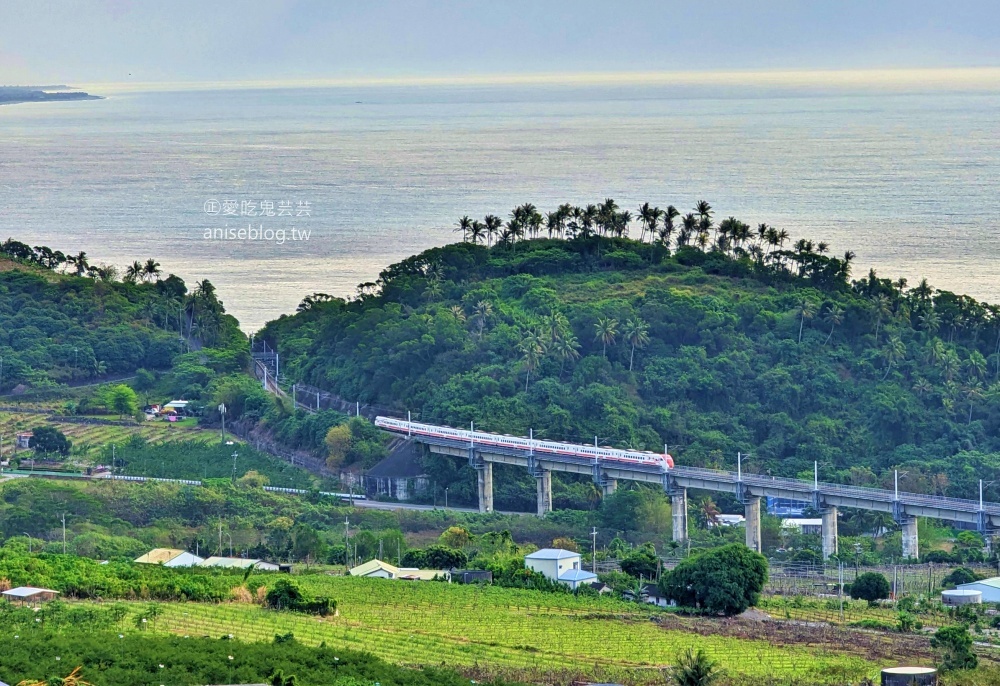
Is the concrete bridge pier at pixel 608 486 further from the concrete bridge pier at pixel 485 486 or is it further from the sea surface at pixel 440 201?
the sea surface at pixel 440 201

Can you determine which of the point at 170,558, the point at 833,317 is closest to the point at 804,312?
the point at 833,317

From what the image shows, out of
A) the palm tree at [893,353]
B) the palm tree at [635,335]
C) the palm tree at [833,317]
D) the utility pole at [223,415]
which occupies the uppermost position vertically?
the palm tree at [833,317]

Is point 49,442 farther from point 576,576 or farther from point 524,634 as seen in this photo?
point 524,634

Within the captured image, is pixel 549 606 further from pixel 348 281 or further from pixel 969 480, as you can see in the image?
pixel 348 281

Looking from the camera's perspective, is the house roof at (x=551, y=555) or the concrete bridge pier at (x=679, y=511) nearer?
the house roof at (x=551, y=555)

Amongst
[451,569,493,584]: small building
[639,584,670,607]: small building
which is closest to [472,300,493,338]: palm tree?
[451,569,493,584]: small building

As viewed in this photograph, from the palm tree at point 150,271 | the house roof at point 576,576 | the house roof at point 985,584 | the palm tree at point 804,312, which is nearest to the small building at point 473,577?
the house roof at point 576,576
